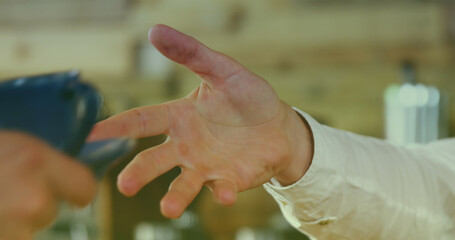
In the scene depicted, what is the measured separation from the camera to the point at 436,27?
211 cm

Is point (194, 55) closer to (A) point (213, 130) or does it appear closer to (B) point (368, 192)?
(A) point (213, 130)

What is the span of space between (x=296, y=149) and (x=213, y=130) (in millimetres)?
137

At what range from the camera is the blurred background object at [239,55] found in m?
2.11

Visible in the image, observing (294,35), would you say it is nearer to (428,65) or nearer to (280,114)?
(428,65)

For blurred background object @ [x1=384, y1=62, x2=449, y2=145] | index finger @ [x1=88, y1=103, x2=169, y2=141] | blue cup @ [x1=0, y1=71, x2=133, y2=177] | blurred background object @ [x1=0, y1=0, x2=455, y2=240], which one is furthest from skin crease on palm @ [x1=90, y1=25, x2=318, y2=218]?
blurred background object @ [x1=0, y1=0, x2=455, y2=240]

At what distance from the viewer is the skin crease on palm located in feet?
1.84

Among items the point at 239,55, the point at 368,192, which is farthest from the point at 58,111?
the point at 239,55

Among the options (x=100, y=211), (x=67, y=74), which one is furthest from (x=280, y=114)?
(x=100, y=211)

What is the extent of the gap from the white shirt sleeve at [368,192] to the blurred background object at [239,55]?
1271 millimetres

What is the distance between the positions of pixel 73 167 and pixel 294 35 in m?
1.93

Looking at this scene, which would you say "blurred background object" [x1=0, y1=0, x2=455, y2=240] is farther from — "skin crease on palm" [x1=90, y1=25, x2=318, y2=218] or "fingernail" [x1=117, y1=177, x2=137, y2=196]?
"fingernail" [x1=117, y1=177, x2=137, y2=196]

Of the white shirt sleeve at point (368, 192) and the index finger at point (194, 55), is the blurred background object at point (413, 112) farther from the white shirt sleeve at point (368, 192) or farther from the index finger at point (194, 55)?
the index finger at point (194, 55)

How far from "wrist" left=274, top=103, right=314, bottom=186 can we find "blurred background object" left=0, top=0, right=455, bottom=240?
1422 millimetres

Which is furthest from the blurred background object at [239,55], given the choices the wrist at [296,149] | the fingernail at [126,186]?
the fingernail at [126,186]
